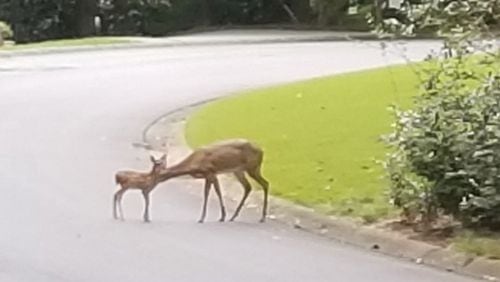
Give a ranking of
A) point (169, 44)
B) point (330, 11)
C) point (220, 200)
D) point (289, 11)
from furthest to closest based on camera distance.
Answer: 1. point (289, 11)
2. point (330, 11)
3. point (169, 44)
4. point (220, 200)

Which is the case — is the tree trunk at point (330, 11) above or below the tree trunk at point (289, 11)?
above

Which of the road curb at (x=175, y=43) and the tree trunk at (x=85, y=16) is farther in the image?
the tree trunk at (x=85, y=16)

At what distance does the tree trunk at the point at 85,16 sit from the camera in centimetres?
4866

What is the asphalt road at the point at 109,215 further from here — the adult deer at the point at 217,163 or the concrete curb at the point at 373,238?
the adult deer at the point at 217,163

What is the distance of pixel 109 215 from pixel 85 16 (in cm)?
3692

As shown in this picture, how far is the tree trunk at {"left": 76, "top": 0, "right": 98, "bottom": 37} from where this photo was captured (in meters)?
48.7

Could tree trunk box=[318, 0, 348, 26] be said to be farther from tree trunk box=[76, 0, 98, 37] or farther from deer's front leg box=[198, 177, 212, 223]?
deer's front leg box=[198, 177, 212, 223]

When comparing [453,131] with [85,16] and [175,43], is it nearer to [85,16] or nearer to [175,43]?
[175,43]

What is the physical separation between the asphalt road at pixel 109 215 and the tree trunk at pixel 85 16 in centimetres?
2086

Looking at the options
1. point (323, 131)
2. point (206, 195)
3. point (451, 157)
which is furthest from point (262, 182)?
point (323, 131)

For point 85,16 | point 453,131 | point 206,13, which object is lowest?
point 206,13

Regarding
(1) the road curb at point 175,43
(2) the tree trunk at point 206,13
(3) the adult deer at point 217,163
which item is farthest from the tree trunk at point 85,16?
(3) the adult deer at point 217,163

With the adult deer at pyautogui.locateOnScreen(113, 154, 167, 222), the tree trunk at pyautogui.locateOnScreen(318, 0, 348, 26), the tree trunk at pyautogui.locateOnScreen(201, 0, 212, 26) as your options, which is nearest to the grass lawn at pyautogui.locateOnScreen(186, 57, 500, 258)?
the adult deer at pyautogui.locateOnScreen(113, 154, 167, 222)

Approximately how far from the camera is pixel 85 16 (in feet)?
161
